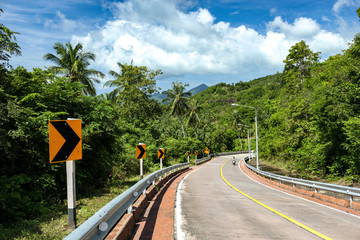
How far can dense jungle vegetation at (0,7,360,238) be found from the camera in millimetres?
8328

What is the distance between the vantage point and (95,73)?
29.7 metres

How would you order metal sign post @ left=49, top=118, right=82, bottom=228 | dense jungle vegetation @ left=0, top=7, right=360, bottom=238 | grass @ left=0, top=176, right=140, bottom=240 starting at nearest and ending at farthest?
metal sign post @ left=49, top=118, right=82, bottom=228, grass @ left=0, top=176, right=140, bottom=240, dense jungle vegetation @ left=0, top=7, right=360, bottom=238

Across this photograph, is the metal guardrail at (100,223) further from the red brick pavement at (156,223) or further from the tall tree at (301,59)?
the tall tree at (301,59)

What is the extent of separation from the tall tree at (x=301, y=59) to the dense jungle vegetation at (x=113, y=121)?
14 centimetres

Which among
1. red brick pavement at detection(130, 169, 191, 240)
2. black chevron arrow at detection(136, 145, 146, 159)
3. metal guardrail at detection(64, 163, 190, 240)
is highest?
black chevron arrow at detection(136, 145, 146, 159)

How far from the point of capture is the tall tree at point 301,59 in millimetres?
38031

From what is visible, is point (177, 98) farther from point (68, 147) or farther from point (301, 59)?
point (68, 147)

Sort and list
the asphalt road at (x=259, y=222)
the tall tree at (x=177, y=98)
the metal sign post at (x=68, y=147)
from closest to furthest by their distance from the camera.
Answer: the metal sign post at (x=68, y=147) → the asphalt road at (x=259, y=222) → the tall tree at (x=177, y=98)

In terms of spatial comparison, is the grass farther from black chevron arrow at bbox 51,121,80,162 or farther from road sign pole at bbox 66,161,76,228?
black chevron arrow at bbox 51,121,80,162

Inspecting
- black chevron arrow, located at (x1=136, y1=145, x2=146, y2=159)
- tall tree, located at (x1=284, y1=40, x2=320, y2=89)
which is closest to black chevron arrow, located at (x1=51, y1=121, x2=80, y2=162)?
black chevron arrow, located at (x1=136, y1=145, x2=146, y2=159)

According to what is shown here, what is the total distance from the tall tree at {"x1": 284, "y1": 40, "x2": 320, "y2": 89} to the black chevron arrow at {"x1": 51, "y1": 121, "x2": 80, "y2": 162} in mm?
40015

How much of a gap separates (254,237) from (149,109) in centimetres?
3433

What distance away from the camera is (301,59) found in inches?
1538

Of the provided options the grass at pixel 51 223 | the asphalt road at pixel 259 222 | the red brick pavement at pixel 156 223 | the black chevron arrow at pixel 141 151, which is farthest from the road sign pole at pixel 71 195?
the black chevron arrow at pixel 141 151
